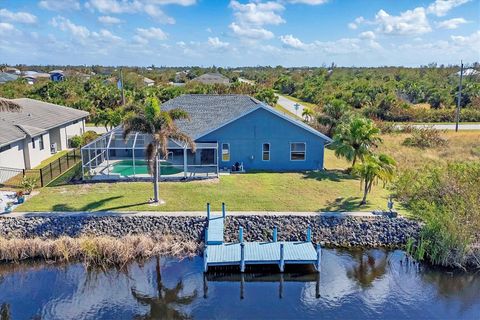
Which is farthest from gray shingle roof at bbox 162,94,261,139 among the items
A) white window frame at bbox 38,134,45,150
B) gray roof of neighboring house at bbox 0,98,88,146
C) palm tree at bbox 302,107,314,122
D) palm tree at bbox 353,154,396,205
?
palm tree at bbox 302,107,314,122

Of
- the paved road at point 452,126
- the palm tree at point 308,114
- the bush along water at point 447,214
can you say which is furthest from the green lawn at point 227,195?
the paved road at point 452,126

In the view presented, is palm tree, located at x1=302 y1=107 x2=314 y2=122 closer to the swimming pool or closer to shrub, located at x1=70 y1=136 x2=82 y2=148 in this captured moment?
the swimming pool

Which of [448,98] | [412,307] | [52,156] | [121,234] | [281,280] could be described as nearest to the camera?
[412,307]

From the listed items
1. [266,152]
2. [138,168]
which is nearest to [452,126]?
[266,152]

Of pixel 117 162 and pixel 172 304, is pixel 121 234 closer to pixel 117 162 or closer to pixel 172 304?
pixel 172 304

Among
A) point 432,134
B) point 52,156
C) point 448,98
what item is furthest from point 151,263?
point 448,98

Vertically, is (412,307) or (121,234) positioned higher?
(121,234)

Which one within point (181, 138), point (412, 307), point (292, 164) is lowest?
point (412, 307)

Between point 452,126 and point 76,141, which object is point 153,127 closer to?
point 76,141
